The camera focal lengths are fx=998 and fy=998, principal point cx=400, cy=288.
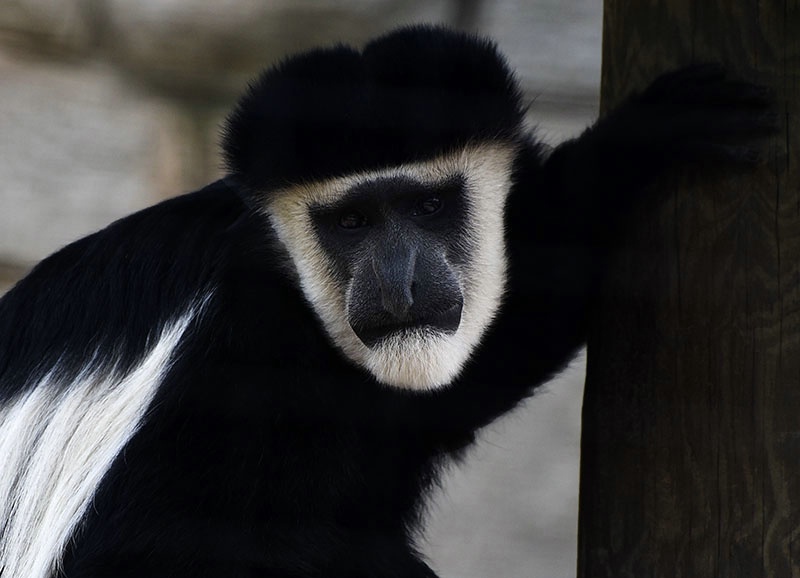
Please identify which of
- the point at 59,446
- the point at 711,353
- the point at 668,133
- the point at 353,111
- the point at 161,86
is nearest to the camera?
the point at 711,353

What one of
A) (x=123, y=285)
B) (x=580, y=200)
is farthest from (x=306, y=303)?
(x=580, y=200)

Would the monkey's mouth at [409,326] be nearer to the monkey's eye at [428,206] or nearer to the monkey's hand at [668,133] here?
the monkey's eye at [428,206]

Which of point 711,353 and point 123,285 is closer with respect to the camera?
point 711,353

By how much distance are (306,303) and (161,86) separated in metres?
1.80

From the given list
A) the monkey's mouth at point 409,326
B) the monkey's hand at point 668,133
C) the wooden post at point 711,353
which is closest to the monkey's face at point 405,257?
the monkey's mouth at point 409,326

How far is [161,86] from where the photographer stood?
3086 mm

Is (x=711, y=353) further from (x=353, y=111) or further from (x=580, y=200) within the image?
(x=353, y=111)

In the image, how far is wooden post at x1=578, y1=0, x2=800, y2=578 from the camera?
3.98 ft

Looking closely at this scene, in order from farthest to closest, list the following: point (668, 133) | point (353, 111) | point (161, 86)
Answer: point (161, 86), point (353, 111), point (668, 133)

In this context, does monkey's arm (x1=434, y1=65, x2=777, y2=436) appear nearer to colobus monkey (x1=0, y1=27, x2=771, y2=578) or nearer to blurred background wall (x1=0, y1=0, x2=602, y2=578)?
colobus monkey (x1=0, y1=27, x2=771, y2=578)

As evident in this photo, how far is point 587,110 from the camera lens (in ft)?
9.12

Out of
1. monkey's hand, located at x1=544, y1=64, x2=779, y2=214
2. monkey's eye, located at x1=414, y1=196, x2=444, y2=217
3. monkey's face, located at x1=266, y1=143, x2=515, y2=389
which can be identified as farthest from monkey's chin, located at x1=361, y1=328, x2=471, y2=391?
monkey's hand, located at x1=544, y1=64, x2=779, y2=214

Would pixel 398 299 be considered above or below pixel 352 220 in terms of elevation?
below

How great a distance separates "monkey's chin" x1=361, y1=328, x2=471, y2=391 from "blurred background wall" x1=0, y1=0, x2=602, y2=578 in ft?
3.80
